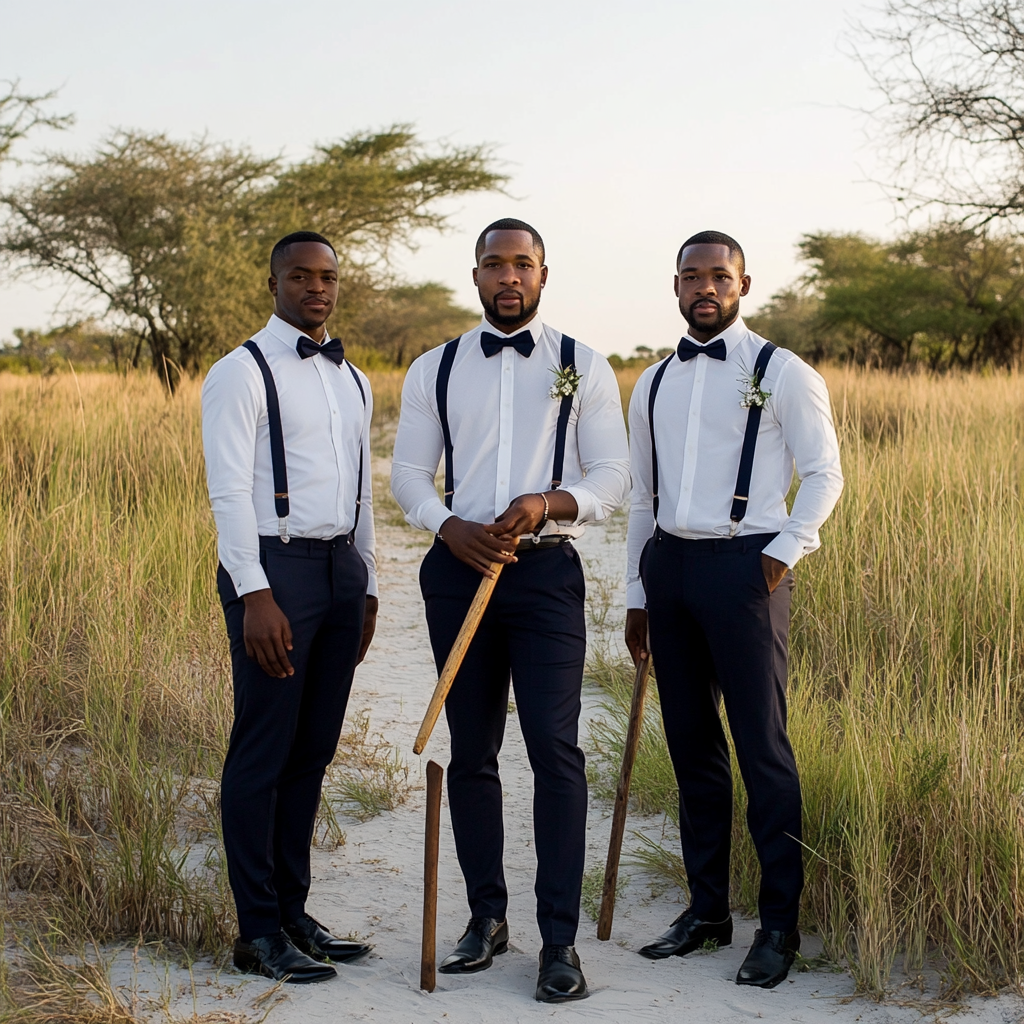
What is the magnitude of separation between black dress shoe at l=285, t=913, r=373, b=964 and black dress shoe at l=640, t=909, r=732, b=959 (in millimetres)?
907

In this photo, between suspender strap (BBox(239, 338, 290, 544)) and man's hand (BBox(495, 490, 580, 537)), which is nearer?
man's hand (BBox(495, 490, 580, 537))

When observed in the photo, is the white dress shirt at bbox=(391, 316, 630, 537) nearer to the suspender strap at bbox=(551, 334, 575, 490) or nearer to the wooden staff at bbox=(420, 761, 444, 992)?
the suspender strap at bbox=(551, 334, 575, 490)

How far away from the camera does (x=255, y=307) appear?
21766 mm

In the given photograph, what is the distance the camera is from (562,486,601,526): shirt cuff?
10.7ft

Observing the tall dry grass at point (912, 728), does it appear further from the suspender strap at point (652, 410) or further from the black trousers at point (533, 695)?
the suspender strap at point (652, 410)

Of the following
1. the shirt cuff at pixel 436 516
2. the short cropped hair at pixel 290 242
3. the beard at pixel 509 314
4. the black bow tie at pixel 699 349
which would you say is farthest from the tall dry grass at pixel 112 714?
the black bow tie at pixel 699 349

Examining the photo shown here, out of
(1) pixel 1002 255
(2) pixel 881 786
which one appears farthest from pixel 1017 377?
(1) pixel 1002 255

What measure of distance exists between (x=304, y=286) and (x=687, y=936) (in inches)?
92.1

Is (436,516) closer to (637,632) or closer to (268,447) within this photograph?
(268,447)

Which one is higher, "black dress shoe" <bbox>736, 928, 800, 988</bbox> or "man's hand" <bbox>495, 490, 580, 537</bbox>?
"man's hand" <bbox>495, 490, 580, 537</bbox>

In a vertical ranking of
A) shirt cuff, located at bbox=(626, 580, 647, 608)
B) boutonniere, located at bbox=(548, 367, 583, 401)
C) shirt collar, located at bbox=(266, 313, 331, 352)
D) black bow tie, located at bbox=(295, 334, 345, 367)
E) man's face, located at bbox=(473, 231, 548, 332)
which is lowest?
shirt cuff, located at bbox=(626, 580, 647, 608)

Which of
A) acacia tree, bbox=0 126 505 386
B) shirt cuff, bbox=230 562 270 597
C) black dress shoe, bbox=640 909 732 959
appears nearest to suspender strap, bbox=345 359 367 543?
shirt cuff, bbox=230 562 270 597

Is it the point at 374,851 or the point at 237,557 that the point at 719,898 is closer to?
the point at 374,851

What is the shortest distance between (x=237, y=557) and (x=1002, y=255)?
2416 cm
